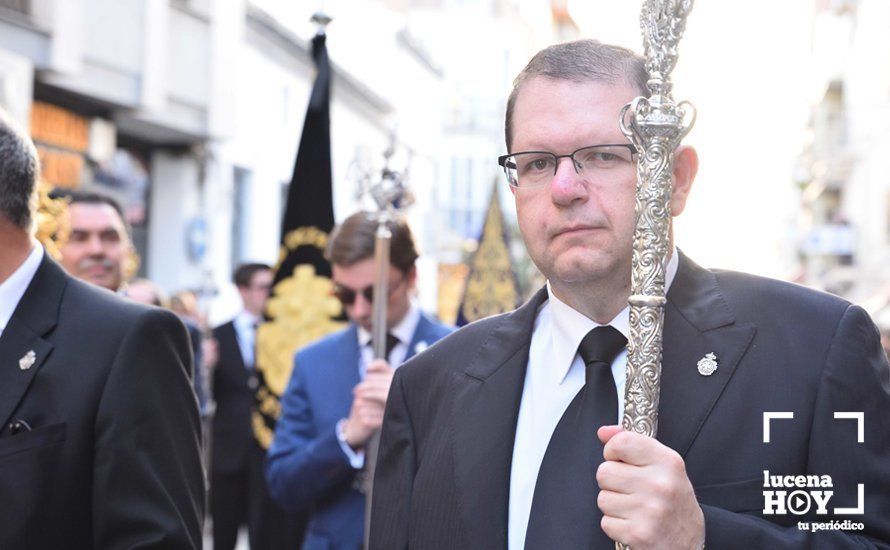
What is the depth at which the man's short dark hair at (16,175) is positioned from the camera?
319cm

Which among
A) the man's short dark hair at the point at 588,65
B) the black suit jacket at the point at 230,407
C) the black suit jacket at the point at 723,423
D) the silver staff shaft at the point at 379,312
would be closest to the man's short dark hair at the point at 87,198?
the silver staff shaft at the point at 379,312

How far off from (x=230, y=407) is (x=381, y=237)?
4.57 m

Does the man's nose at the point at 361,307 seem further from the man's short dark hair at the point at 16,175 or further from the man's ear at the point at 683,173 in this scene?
the man's ear at the point at 683,173

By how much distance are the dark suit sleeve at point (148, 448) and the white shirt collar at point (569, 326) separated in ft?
3.20

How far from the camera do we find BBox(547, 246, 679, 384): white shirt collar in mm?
2699

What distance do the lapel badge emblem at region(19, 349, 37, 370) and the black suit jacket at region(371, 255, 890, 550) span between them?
2.86 feet

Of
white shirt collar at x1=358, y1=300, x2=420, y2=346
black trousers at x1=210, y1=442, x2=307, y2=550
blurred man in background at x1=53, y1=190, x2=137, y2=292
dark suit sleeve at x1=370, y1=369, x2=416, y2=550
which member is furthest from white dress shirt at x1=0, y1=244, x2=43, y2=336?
black trousers at x1=210, y1=442, x2=307, y2=550

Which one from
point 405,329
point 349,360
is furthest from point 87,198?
point 405,329

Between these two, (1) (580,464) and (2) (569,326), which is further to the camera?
(2) (569,326)

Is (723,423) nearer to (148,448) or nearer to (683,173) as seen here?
(683,173)

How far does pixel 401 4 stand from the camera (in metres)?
50.7

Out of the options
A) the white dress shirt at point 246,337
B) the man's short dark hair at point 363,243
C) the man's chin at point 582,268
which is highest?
the man's short dark hair at point 363,243

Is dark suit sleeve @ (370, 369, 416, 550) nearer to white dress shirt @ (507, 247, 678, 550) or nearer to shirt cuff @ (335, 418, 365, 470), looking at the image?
white dress shirt @ (507, 247, 678, 550)

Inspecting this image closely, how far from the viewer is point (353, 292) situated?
529 centimetres
